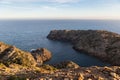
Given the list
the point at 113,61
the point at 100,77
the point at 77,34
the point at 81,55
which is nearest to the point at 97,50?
the point at 81,55

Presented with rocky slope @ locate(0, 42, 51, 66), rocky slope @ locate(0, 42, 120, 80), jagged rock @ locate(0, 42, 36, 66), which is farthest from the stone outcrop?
jagged rock @ locate(0, 42, 36, 66)

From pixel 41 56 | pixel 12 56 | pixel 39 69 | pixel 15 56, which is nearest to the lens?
pixel 39 69

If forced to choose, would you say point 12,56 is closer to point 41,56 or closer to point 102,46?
point 41,56

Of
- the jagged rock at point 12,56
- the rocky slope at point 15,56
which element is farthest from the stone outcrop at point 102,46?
the jagged rock at point 12,56

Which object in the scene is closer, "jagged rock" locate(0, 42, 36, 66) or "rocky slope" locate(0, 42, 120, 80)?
"rocky slope" locate(0, 42, 120, 80)

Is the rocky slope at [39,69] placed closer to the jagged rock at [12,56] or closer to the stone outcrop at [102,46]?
the jagged rock at [12,56]

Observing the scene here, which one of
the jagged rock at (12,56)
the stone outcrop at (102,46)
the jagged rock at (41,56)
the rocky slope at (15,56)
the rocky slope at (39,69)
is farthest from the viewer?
the stone outcrop at (102,46)

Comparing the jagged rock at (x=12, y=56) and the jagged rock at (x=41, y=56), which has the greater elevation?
the jagged rock at (x=12, y=56)

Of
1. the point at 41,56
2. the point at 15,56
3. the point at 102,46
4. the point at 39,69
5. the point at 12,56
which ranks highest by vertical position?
the point at 39,69

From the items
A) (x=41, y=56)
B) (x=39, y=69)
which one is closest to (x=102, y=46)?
(x=41, y=56)

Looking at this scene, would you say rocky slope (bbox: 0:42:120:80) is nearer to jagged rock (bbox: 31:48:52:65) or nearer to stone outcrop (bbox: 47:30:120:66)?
jagged rock (bbox: 31:48:52:65)

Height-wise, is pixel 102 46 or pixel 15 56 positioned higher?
pixel 15 56

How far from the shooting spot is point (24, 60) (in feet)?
316

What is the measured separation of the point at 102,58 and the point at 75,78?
104868mm
